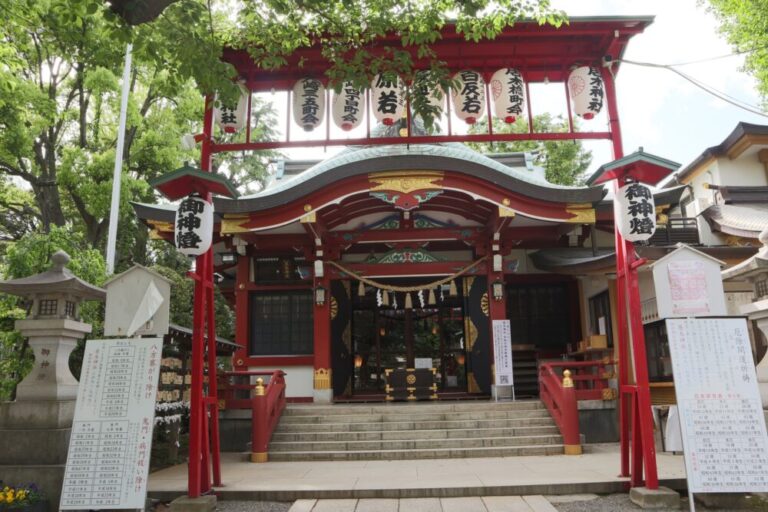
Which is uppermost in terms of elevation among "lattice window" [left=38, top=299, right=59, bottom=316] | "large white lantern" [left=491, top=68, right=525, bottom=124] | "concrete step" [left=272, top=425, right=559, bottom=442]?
"large white lantern" [left=491, top=68, right=525, bottom=124]

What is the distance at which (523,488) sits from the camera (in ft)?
21.9

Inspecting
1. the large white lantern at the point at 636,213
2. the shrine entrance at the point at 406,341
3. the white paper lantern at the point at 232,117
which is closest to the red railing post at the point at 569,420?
the large white lantern at the point at 636,213

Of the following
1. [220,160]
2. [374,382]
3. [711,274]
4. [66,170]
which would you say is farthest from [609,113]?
[220,160]

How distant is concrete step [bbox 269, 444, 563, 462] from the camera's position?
912 centimetres

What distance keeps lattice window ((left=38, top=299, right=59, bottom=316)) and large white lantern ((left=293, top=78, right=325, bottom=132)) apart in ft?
13.6

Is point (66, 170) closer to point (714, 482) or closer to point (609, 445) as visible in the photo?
point (609, 445)

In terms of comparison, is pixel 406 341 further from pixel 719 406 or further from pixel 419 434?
pixel 719 406

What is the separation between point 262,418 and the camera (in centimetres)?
938

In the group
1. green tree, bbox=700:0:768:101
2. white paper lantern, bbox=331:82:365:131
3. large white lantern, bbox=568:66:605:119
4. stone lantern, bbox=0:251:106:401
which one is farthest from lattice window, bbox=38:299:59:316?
green tree, bbox=700:0:768:101

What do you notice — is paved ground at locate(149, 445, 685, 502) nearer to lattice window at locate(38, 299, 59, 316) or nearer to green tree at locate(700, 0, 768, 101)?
lattice window at locate(38, 299, 59, 316)

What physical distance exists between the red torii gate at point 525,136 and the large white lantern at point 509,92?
134mm

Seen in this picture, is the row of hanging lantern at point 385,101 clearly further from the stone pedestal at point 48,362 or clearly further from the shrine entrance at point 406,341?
the shrine entrance at point 406,341

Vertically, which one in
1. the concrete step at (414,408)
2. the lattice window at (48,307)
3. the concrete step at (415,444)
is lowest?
the concrete step at (415,444)

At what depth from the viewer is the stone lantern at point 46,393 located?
5.99 metres
